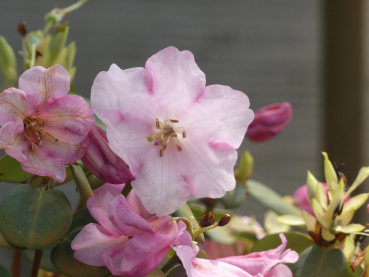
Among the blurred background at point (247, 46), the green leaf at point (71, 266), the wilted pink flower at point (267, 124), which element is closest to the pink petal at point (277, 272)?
the green leaf at point (71, 266)

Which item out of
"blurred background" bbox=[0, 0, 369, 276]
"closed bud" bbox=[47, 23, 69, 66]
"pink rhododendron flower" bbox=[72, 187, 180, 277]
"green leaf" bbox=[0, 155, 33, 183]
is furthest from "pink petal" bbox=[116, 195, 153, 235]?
"blurred background" bbox=[0, 0, 369, 276]

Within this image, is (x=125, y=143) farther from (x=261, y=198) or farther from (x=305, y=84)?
(x=305, y=84)

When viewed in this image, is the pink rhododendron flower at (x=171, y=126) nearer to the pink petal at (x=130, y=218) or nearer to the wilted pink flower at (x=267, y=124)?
the pink petal at (x=130, y=218)

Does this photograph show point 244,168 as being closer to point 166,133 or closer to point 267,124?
point 267,124

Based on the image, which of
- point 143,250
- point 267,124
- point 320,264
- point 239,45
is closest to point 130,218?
point 143,250

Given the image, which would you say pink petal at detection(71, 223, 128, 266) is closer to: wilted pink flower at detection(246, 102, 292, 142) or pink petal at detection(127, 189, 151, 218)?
pink petal at detection(127, 189, 151, 218)

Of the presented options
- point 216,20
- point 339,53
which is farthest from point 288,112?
point 216,20
